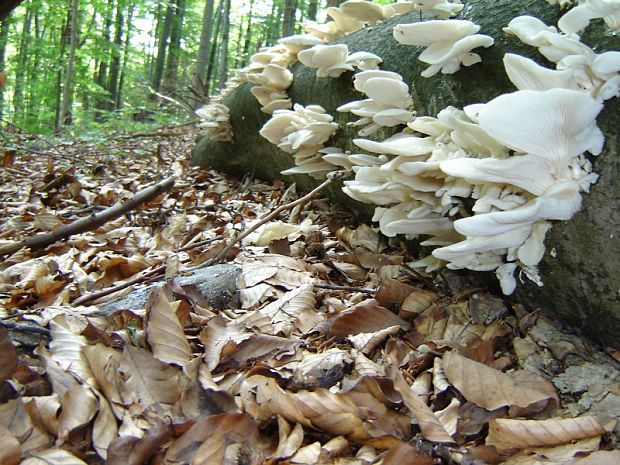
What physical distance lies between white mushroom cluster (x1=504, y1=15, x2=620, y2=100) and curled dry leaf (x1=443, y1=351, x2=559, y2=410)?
1.14 metres

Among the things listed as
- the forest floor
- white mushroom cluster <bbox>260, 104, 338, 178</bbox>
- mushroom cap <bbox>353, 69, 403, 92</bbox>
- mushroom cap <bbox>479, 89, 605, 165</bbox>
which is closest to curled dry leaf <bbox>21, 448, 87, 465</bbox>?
the forest floor

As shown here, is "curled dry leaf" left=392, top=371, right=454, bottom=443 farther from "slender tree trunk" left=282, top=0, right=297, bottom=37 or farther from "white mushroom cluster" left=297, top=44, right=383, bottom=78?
"slender tree trunk" left=282, top=0, right=297, bottom=37

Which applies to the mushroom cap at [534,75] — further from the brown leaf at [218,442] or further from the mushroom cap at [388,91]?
the brown leaf at [218,442]

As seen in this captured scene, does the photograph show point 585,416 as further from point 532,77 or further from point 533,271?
point 532,77

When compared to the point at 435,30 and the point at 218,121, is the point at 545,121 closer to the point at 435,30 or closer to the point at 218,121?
the point at 435,30

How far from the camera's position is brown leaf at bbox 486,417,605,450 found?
62.7 inches

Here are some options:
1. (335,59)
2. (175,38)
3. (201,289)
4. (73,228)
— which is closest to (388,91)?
(335,59)

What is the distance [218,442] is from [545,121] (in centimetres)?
160

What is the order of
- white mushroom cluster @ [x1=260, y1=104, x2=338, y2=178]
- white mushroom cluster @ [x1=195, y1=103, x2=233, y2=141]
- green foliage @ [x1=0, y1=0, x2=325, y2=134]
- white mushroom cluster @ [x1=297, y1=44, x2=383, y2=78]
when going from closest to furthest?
white mushroom cluster @ [x1=297, y1=44, x2=383, y2=78]
white mushroom cluster @ [x1=260, y1=104, x2=338, y2=178]
white mushroom cluster @ [x1=195, y1=103, x2=233, y2=141]
green foliage @ [x1=0, y1=0, x2=325, y2=134]

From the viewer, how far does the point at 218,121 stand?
5461 mm

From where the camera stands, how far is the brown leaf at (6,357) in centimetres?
164

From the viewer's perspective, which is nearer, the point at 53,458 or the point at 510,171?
the point at 53,458

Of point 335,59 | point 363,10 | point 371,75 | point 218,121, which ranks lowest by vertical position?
point 218,121

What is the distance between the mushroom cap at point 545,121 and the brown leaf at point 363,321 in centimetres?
100
